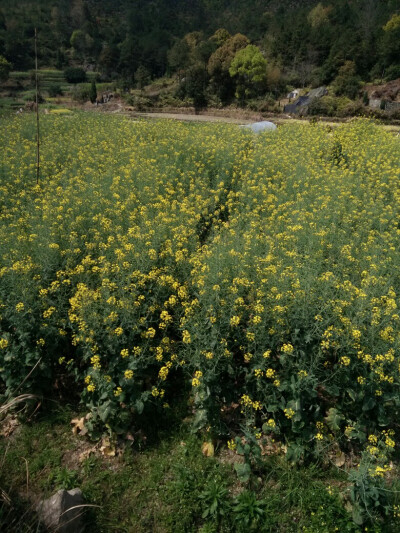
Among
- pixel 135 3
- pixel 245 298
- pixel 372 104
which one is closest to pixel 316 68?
pixel 372 104

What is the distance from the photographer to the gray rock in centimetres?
278

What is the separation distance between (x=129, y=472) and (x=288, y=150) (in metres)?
9.66

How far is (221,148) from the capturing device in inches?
397

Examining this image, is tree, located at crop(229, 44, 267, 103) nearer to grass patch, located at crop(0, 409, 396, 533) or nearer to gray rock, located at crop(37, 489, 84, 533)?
grass patch, located at crop(0, 409, 396, 533)

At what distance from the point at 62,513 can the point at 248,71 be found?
51.5 meters

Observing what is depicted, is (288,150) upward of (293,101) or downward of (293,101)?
downward

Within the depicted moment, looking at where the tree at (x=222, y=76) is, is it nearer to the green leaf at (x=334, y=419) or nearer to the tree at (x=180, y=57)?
the tree at (x=180, y=57)

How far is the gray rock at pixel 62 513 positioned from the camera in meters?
2.78

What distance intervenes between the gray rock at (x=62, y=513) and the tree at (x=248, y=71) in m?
50.7

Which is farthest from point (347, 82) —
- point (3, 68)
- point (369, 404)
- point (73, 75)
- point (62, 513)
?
point (73, 75)

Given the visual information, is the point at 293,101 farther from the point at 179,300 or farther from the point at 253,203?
the point at 179,300

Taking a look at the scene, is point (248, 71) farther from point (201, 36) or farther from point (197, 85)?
point (201, 36)

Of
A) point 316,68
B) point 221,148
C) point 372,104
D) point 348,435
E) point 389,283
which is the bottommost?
point 348,435

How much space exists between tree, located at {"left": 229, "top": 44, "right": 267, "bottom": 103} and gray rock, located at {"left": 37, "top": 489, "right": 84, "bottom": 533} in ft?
166
